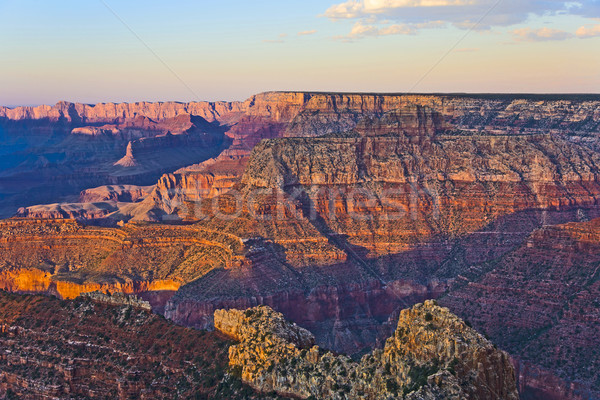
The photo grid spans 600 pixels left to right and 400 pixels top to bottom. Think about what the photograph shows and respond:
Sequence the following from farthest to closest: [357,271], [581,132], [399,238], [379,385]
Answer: [581,132] < [399,238] < [357,271] < [379,385]

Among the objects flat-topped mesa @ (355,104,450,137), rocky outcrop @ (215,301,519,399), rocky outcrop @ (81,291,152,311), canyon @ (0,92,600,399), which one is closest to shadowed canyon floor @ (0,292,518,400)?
rocky outcrop @ (215,301,519,399)

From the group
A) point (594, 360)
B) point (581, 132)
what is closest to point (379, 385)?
point (594, 360)

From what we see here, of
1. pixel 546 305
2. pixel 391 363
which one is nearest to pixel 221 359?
A: pixel 391 363

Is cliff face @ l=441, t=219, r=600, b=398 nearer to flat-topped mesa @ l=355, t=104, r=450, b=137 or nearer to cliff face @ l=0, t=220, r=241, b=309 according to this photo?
cliff face @ l=0, t=220, r=241, b=309

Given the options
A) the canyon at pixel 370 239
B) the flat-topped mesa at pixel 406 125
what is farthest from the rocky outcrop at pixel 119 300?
the flat-topped mesa at pixel 406 125

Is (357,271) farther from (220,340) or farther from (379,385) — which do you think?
(379,385)

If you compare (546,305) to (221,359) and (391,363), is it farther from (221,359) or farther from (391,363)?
(391,363)
